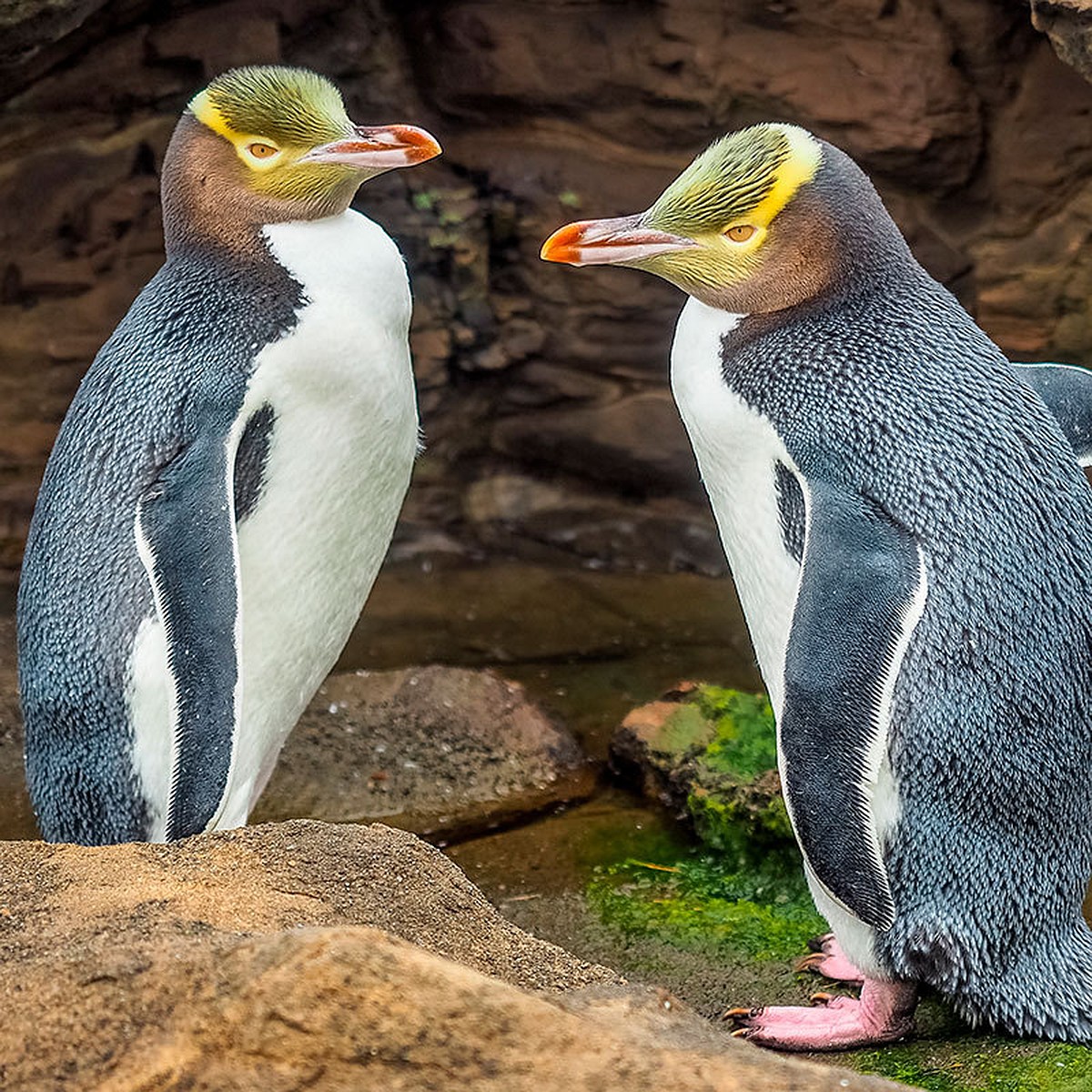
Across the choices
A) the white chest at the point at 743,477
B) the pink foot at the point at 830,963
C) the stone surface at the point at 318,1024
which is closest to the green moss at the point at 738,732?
the pink foot at the point at 830,963

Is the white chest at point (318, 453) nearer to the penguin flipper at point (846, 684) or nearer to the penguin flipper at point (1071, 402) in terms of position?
the penguin flipper at point (846, 684)

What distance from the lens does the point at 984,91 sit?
507 cm

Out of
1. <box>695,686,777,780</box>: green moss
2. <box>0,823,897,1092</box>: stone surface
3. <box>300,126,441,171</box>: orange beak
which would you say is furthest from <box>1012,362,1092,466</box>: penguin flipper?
<box>0,823,897,1092</box>: stone surface

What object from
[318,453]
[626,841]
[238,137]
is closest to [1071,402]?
[626,841]

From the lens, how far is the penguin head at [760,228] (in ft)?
10.4

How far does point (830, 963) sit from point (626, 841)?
2.46 feet

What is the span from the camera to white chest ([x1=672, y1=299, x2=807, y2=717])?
10.3ft

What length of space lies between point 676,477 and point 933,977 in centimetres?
287

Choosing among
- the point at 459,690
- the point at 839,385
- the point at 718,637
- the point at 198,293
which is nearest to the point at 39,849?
the point at 198,293

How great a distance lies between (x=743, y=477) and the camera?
10.4 feet

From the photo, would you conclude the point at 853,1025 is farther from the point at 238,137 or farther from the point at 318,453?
the point at 238,137

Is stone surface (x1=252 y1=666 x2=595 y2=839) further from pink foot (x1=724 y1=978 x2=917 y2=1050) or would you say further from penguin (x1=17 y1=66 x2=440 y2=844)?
pink foot (x1=724 y1=978 x2=917 y2=1050)

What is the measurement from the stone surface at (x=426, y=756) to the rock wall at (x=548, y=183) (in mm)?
1201

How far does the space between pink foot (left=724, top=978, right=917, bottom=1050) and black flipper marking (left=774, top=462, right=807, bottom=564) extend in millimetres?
747
